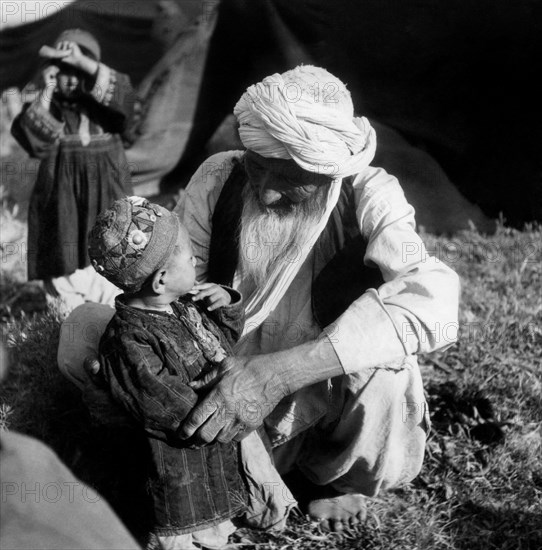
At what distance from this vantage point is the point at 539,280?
527cm

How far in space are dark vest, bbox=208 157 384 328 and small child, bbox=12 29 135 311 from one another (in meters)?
2.24

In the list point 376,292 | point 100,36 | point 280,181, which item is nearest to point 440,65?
point 100,36

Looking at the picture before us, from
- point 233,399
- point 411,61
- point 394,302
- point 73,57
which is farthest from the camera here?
point 411,61

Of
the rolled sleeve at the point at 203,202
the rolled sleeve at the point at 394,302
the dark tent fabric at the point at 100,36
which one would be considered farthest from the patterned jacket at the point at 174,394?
the dark tent fabric at the point at 100,36

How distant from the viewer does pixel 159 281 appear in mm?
2738

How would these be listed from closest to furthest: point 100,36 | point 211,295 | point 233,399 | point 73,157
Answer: point 233,399 → point 211,295 → point 73,157 → point 100,36

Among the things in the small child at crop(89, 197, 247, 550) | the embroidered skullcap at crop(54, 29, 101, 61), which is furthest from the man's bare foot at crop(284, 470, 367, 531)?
the embroidered skullcap at crop(54, 29, 101, 61)

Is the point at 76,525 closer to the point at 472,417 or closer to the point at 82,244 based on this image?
the point at 472,417

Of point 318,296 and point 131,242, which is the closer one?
point 131,242

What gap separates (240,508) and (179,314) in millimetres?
751

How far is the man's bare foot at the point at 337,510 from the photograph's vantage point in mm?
3342

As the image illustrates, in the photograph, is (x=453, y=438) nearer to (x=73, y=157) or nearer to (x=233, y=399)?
(x=233, y=399)

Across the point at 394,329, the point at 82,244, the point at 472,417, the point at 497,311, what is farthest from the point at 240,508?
the point at 82,244

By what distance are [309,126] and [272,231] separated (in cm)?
48
